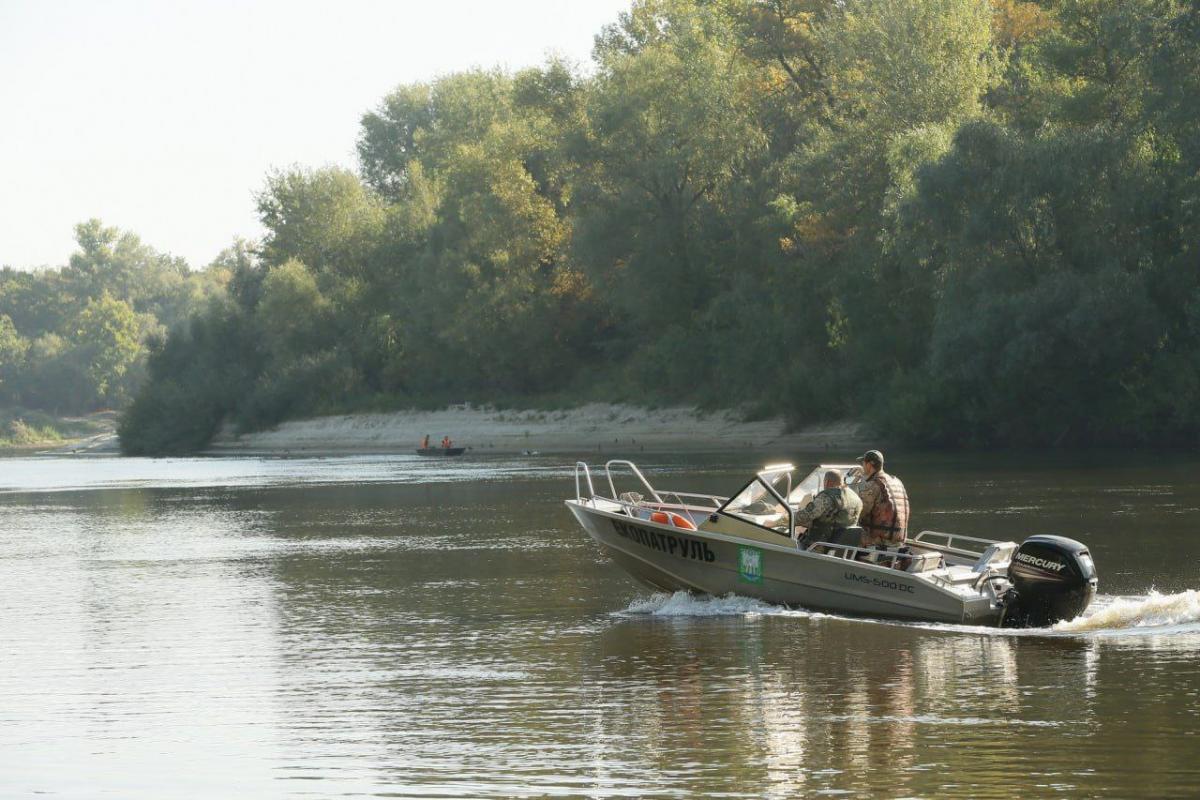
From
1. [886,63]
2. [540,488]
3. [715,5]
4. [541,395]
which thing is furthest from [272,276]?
[540,488]

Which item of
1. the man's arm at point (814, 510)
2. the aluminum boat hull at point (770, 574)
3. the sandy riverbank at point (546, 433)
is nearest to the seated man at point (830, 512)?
the man's arm at point (814, 510)

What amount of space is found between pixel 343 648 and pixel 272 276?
81950 mm

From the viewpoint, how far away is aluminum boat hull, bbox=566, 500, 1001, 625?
16.5m

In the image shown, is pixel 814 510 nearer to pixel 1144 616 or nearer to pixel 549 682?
pixel 1144 616

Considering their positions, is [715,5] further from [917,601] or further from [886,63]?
[917,601]

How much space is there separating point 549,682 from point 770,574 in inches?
177

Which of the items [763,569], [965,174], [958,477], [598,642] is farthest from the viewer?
[965,174]

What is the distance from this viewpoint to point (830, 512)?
1738cm

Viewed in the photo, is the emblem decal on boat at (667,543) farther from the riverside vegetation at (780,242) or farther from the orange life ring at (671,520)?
the riverside vegetation at (780,242)

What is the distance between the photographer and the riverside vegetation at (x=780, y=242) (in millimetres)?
48375

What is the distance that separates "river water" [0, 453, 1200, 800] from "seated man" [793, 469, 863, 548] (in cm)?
100

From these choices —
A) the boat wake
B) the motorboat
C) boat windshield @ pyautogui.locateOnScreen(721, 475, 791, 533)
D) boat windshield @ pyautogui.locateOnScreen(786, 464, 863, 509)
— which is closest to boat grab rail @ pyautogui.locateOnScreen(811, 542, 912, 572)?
the motorboat

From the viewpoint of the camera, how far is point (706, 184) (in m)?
70.2

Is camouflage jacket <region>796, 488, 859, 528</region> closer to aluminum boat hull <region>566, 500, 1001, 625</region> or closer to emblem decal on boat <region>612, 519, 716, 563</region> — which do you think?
aluminum boat hull <region>566, 500, 1001, 625</region>
